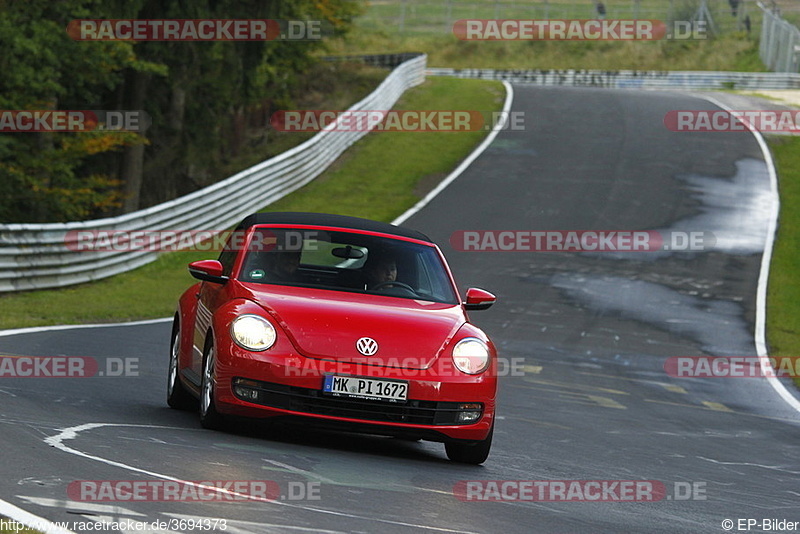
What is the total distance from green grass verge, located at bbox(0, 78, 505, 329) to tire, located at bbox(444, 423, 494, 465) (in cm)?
711

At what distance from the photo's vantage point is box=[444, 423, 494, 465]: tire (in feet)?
27.8

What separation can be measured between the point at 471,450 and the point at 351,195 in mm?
22822

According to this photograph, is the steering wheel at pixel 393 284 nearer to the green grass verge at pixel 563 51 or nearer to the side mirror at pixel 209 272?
the side mirror at pixel 209 272

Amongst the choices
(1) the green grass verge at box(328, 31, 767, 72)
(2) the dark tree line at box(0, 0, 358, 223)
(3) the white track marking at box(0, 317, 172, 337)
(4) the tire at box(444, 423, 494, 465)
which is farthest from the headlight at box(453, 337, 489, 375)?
(1) the green grass verge at box(328, 31, 767, 72)

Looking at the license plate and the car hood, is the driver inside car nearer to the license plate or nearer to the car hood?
the car hood

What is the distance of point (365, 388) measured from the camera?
7922 mm

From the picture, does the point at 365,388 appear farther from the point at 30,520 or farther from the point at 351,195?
the point at 351,195

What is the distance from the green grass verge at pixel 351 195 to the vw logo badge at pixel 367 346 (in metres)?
7.26

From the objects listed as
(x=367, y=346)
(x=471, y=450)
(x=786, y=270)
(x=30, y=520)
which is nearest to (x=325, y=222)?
(x=367, y=346)

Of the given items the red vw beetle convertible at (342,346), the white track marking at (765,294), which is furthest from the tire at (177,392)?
the white track marking at (765,294)

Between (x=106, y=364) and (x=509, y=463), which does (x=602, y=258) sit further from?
(x=509, y=463)

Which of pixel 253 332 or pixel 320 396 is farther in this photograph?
pixel 253 332

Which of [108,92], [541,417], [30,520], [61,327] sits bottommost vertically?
[541,417]

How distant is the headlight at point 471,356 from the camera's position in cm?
828
